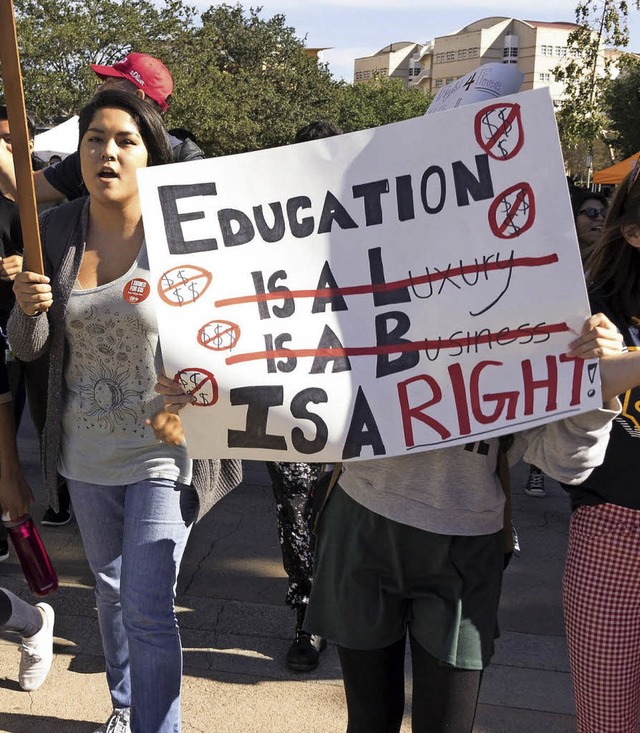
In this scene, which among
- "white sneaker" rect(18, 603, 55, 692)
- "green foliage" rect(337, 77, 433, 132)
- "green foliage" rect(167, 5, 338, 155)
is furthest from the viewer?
"green foliage" rect(337, 77, 433, 132)

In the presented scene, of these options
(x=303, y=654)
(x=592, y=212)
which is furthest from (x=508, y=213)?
(x=592, y=212)

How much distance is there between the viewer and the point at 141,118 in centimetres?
278

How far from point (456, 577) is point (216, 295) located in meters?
0.84

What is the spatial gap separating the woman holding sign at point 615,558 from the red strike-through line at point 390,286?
1.10 feet

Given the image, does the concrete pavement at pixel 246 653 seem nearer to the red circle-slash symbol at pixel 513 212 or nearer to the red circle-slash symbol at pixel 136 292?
the red circle-slash symbol at pixel 136 292

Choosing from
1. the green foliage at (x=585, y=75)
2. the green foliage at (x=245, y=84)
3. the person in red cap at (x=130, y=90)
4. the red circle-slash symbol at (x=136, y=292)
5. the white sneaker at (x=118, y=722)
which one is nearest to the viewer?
the red circle-slash symbol at (x=136, y=292)

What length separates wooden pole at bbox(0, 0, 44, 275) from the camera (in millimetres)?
2258

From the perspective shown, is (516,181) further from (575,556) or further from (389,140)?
(575,556)

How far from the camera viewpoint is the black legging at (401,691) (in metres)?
2.16

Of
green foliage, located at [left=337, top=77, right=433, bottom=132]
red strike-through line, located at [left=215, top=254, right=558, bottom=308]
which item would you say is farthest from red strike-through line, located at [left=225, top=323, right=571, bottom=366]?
green foliage, located at [left=337, top=77, right=433, bottom=132]

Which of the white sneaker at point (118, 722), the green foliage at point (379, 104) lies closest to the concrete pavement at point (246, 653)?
the white sneaker at point (118, 722)

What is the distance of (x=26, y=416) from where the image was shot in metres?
7.80

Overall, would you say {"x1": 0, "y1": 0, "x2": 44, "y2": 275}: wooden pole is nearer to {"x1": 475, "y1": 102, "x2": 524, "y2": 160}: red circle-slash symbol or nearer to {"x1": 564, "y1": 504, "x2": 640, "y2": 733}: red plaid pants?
{"x1": 475, "y1": 102, "x2": 524, "y2": 160}: red circle-slash symbol

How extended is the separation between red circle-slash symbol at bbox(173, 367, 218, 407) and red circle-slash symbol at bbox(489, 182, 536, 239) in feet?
2.37
